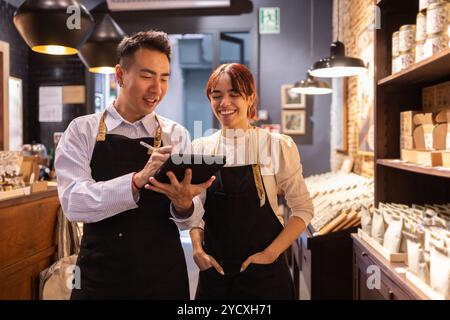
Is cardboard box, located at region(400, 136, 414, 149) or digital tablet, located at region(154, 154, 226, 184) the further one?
cardboard box, located at region(400, 136, 414, 149)

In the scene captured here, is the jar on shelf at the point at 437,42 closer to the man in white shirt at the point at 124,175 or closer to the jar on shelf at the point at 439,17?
the jar on shelf at the point at 439,17

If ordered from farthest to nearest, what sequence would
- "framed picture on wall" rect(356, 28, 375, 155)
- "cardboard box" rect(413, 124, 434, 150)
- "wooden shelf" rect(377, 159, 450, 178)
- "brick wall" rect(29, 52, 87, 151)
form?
"brick wall" rect(29, 52, 87, 151)
"framed picture on wall" rect(356, 28, 375, 155)
"cardboard box" rect(413, 124, 434, 150)
"wooden shelf" rect(377, 159, 450, 178)

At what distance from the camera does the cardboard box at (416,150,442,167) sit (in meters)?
1.83

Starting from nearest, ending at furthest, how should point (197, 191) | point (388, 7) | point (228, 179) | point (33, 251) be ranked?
point (197, 191) < point (228, 179) < point (388, 7) < point (33, 251)

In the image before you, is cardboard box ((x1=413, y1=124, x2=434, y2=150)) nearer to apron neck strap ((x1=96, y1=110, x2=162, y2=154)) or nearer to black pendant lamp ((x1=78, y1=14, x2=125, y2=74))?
apron neck strap ((x1=96, y1=110, x2=162, y2=154))

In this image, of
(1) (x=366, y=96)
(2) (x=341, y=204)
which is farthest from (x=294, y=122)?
(2) (x=341, y=204)

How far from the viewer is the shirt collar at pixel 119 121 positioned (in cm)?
154

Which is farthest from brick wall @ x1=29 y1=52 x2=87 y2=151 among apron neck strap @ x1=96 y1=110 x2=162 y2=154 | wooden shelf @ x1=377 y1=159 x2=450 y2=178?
apron neck strap @ x1=96 y1=110 x2=162 y2=154

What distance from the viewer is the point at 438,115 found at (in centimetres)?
201

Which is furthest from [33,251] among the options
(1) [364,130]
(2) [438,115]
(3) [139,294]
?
(1) [364,130]

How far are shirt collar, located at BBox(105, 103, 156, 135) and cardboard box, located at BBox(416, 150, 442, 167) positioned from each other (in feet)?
3.93

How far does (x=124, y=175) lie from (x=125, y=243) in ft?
0.82
